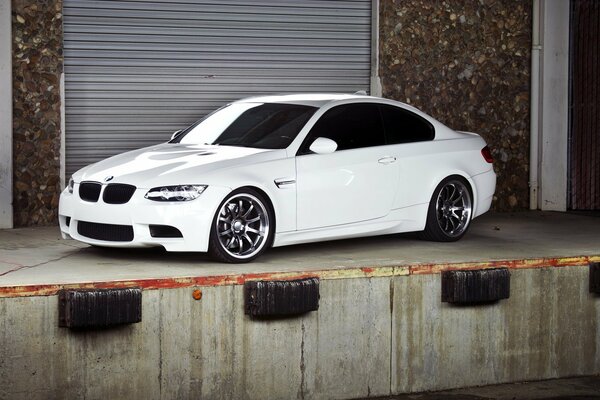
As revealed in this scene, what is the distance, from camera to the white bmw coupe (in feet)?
34.2

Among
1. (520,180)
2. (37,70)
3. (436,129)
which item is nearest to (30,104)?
(37,70)

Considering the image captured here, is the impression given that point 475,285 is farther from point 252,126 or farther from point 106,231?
point 106,231

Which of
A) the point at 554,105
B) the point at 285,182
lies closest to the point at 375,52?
the point at 554,105

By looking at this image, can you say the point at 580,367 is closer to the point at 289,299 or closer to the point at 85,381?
the point at 289,299

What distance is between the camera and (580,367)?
12.0 meters

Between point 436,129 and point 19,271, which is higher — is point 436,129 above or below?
above

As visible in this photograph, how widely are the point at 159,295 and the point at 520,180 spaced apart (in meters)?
8.25

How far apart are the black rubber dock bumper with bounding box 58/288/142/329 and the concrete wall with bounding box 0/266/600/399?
0.12 metres

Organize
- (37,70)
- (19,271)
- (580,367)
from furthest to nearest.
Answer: (37,70) < (580,367) < (19,271)

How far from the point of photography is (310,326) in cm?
1047

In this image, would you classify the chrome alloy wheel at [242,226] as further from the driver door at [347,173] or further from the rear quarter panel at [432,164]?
the rear quarter panel at [432,164]

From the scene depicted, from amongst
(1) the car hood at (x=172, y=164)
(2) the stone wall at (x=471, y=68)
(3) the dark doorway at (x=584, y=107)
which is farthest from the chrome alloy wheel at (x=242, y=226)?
(3) the dark doorway at (x=584, y=107)

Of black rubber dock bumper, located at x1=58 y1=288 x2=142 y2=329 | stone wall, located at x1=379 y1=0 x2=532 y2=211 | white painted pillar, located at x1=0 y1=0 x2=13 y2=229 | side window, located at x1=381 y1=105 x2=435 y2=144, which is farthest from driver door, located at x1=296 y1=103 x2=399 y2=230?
white painted pillar, located at x1=0 y1=0 x2=13 y2=229

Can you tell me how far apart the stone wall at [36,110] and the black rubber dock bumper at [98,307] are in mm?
4965
